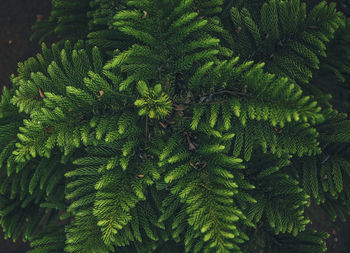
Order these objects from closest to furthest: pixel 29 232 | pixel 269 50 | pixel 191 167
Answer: pixel 191 167, pixel 269 50, pixel 29 232

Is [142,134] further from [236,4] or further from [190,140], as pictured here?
[236,4]

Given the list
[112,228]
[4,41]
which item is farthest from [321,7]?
[4,41]

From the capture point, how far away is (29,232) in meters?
2.54

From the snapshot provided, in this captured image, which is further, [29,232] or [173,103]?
[29,232]

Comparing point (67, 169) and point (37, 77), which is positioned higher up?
point (37, 77)

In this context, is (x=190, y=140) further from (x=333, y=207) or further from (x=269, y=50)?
(x=333, y=207)

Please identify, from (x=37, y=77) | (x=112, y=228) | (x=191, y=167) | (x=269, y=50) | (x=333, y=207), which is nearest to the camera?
(x=112, y=228)

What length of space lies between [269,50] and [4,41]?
3903mm

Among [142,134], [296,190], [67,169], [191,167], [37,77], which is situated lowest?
[296,190]

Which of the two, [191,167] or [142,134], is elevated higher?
[142,134]

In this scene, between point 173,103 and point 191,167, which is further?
point 173,103

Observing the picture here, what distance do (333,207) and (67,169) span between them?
2.20 m

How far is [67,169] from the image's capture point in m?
2.40

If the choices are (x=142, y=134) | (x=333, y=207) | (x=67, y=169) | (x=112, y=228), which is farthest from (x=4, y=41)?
(x=333, y=207)
